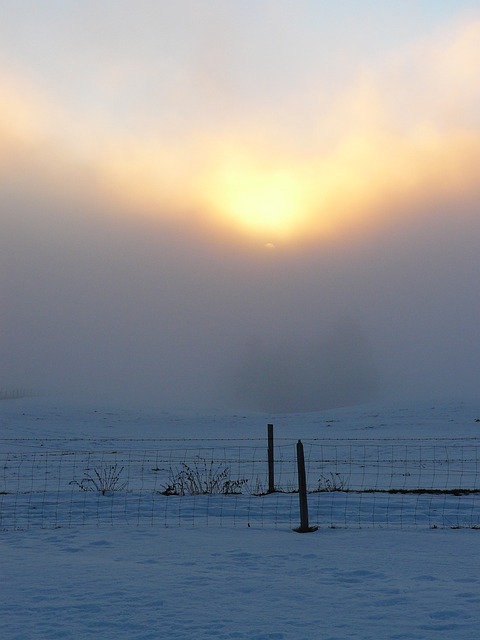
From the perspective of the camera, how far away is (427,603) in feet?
20.4

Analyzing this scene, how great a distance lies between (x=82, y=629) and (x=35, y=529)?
5.16 meters

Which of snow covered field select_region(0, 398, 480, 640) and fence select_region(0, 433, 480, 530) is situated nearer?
snow covered field select_region(0, 398, 480, 640)

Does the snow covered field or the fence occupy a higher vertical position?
the fence

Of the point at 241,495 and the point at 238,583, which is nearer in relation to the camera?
the point at 238,583

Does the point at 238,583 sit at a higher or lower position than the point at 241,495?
lower

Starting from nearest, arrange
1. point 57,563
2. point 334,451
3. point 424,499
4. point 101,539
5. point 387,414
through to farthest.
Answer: point 57,563 < point 101,539 < point 424,499 < point 334,451 < point 387,414

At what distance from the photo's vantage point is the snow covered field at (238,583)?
5602 mm

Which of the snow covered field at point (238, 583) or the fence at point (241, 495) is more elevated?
the fence at point (241, 495)

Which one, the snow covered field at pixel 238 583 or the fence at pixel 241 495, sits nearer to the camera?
the snow covered field at pixel 238 583

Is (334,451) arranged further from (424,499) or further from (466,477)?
(424,499)

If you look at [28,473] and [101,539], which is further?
[28,473]

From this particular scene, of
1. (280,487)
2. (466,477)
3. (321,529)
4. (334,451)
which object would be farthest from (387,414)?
(321,529)

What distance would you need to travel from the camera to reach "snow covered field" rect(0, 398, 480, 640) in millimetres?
5602

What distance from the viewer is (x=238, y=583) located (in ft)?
22.8
